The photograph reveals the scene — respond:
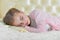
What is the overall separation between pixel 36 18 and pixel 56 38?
55cm

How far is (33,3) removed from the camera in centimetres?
192

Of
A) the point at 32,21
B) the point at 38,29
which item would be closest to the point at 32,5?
the point at 32,21

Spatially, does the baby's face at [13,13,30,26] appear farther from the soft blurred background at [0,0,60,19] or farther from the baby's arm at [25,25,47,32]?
the soft blurred background at [0,0,60,19]

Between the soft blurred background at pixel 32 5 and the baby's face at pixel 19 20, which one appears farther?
the soft blurred background at pixel 32 5

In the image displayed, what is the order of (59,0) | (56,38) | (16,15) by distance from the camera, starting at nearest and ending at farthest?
(56,38), (16,15), (59,0)

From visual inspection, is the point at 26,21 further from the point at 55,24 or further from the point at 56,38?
the point at 56,38

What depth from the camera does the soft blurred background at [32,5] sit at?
1878 millimetres

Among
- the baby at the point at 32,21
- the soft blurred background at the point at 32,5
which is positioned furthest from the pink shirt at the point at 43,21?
the soft blurred background at the point at 32,5

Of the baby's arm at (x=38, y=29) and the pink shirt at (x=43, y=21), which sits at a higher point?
the pink shirt at (x=43, y=21)

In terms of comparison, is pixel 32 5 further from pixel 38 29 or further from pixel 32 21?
pixel 38 29

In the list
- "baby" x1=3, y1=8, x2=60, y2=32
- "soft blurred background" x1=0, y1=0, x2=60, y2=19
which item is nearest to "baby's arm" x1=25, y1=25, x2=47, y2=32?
"baby" x1=3, y1=8, x2=60, y2=32

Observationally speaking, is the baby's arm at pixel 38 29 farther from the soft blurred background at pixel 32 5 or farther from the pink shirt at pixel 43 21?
the soft blurred background at pixel 32 5

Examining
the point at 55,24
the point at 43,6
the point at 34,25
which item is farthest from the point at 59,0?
the point at 34,25

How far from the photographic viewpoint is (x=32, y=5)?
6.31 feet
